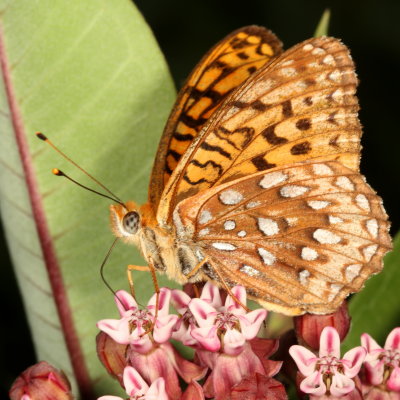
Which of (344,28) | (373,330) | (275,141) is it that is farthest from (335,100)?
(344,28)

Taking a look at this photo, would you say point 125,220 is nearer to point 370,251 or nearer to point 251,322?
point 251,322

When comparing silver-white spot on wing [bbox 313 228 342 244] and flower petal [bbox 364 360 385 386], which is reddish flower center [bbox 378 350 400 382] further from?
silver-white spot on wing [bbox 313 228 342 244]

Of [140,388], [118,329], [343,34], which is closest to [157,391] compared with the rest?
[140,388]

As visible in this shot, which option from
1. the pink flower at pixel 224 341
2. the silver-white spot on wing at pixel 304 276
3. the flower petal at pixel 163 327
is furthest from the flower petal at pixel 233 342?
the silver-white spot on wing at pixel 304 276

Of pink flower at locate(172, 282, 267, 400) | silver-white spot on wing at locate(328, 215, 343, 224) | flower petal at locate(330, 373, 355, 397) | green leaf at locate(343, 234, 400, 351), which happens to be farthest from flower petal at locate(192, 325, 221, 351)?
green leaf at locate(343, 234, 400, 351)

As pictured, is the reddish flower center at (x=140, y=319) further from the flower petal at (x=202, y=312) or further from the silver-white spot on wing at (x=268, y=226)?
the silver-white spot on wing at (x=268, y=226)

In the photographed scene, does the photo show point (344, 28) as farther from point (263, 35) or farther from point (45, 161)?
point (45, 161)
